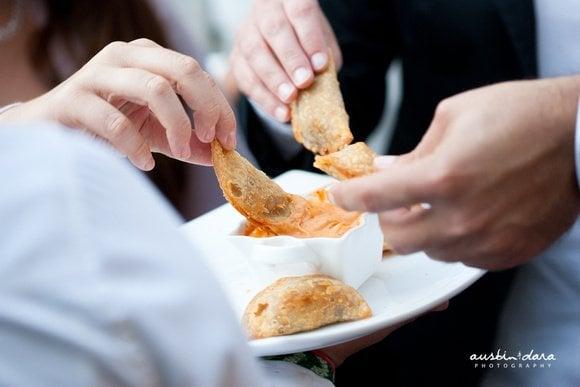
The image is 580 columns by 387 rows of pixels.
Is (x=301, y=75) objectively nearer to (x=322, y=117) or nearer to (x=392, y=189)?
(x=322, y=117)

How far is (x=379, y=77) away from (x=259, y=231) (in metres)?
0.70

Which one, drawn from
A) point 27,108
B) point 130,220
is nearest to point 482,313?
point 27,108

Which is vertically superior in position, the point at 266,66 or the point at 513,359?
the point at 266,66

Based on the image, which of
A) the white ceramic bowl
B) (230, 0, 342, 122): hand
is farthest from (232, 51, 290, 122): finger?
the white ceramic bowl

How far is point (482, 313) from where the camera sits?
4.01 ft

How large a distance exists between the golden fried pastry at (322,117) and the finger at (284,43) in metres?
0.02

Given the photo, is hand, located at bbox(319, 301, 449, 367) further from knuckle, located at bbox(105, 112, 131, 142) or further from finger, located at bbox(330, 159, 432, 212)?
knuckle, located at bbox(105, 112, 131, 142)

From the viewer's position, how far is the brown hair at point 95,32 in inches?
62.8

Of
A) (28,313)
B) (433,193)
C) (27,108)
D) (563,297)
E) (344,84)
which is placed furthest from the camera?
(344,84)

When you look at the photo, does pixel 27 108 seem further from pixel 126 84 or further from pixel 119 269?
pixel 119 269

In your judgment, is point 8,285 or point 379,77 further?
point 379,77

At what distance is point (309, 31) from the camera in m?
1.16

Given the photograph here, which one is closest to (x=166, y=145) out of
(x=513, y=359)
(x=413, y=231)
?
(x=413, y=231)

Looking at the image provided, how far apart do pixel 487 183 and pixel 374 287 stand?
0.27 metres
